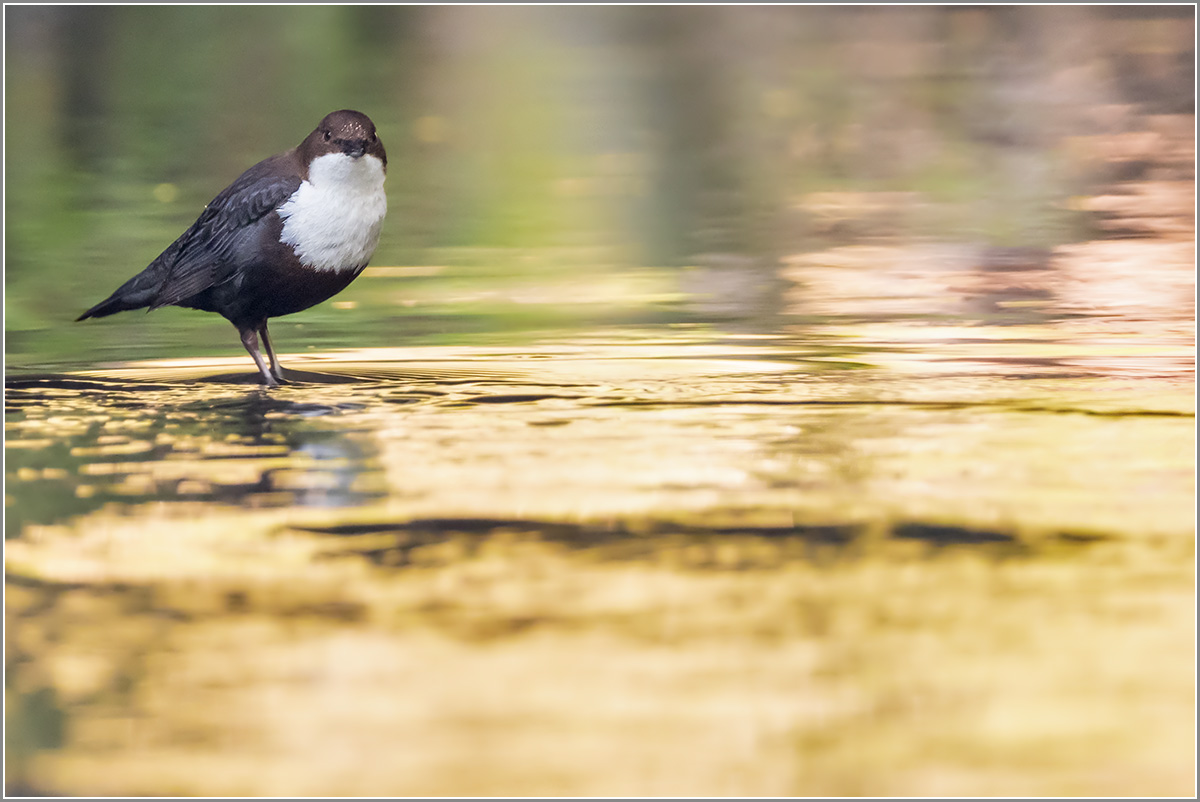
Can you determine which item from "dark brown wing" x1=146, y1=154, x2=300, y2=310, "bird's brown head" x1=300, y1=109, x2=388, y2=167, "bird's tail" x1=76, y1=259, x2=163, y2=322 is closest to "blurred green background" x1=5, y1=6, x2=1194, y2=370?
"bird's tail" x1=76, y1=259, x2=163, y2=322

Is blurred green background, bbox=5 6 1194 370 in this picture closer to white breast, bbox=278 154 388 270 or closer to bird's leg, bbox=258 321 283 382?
bird's leg, bbox=258 321 283 382

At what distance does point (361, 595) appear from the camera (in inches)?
138

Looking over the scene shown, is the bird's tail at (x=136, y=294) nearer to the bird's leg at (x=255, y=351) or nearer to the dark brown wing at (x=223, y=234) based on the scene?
the dark brown wing at (x=223, y=234)

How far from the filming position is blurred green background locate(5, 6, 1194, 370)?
800cm

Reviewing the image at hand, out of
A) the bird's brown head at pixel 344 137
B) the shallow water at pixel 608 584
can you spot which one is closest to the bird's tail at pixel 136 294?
the shallow water at pixel 608 584

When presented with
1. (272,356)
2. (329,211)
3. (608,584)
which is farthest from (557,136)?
(608,584)

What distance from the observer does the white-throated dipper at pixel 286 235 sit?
5879 millimetres

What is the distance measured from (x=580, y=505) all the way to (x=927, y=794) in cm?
167

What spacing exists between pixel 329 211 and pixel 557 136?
814 centimetres

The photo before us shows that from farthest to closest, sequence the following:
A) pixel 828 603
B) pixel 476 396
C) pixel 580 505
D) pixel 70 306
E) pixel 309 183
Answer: pixel 70 306 < pixel 309 183 < pixel 476 396 < pixel 580 505 < pixel 828 603

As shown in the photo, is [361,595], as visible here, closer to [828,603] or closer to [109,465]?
[828,603]

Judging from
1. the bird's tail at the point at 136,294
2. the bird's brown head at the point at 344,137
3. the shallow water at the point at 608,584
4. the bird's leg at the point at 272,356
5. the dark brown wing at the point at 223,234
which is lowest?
the shallow water at the point at 608,584

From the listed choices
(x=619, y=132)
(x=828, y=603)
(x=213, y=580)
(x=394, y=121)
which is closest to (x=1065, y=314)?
(x=828, y=603)

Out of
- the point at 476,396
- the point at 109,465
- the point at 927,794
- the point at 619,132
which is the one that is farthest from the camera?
the point at 619,132
